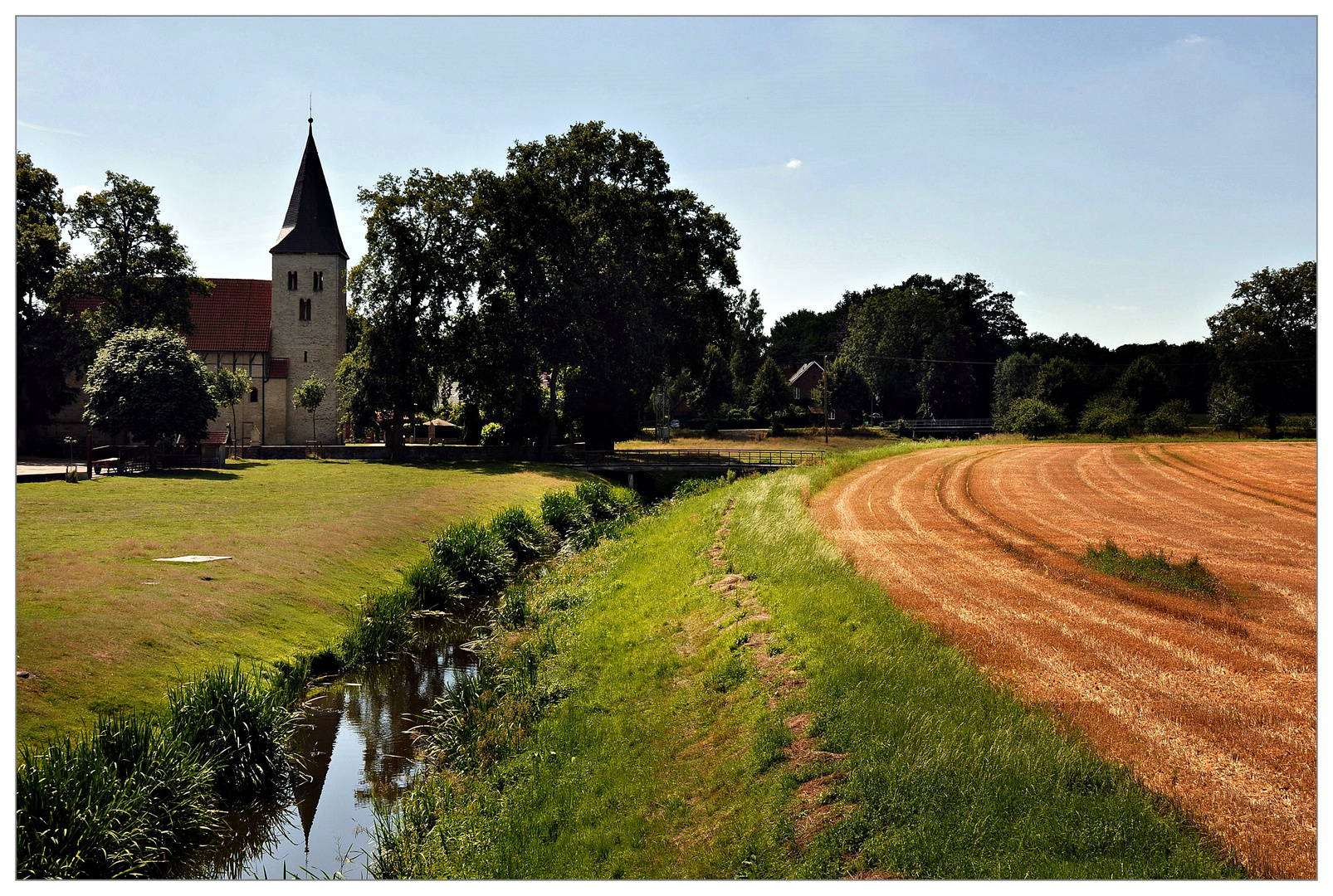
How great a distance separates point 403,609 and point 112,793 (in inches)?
408

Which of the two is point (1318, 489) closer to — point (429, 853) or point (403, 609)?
point (429, 853)

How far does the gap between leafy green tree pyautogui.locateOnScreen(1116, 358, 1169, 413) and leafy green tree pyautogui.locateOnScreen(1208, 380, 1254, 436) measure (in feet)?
45.7

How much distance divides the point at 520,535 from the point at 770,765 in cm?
2184

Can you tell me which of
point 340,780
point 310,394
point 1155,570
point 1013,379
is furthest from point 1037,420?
point 340,780

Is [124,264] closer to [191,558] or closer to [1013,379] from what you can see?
[191,558]

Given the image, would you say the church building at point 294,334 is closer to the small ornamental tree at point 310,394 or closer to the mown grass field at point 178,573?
the small ornamental tree at point 310,394

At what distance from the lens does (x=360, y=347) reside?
5575 cm

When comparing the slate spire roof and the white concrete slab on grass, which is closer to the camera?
the white concrete slab on grass

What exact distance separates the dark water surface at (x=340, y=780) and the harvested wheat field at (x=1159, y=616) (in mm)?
8029

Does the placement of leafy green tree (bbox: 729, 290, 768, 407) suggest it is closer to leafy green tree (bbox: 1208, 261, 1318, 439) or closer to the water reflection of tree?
leafy green tree (bbox: 1208, 261, 1318, 439)

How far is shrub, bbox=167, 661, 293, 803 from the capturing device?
1196 centimetres

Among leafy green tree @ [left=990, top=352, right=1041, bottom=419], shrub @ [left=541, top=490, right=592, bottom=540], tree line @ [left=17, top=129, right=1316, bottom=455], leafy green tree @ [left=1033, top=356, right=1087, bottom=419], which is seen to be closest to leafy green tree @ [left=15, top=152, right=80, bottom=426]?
tree line @ [left=17, top=129, right=1316, bottom=455]

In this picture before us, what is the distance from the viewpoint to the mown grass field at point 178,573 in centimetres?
1323

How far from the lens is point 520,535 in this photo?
30.2 meters
